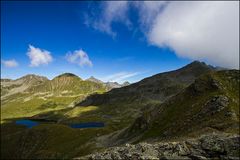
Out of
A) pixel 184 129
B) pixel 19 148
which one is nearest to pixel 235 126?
pixel 184 129

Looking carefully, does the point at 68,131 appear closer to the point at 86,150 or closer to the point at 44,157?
the point at 44,157

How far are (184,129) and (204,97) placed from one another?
18.5 metres

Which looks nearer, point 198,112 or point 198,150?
point 198,150

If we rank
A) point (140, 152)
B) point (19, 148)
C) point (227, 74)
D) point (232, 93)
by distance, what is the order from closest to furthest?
point (140, 152) → point (232, 93) → point (227, 74) → point (19, 148)

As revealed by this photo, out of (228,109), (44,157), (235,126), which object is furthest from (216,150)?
(44,157)

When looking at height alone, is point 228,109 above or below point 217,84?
below

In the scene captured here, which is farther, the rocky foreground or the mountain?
the mountain

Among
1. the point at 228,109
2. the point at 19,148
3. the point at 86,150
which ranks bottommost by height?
the point at 19,148

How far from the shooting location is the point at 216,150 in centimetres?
3884

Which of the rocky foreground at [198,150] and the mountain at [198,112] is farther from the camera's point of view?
the mountain at [198,112]

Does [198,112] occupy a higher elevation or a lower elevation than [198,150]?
higher

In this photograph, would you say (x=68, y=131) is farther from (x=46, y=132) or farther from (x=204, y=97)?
(x=204, y=97)

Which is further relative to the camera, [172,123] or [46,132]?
[46,132]

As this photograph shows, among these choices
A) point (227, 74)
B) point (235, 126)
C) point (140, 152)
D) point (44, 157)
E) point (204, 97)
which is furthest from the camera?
point (44, 157)
